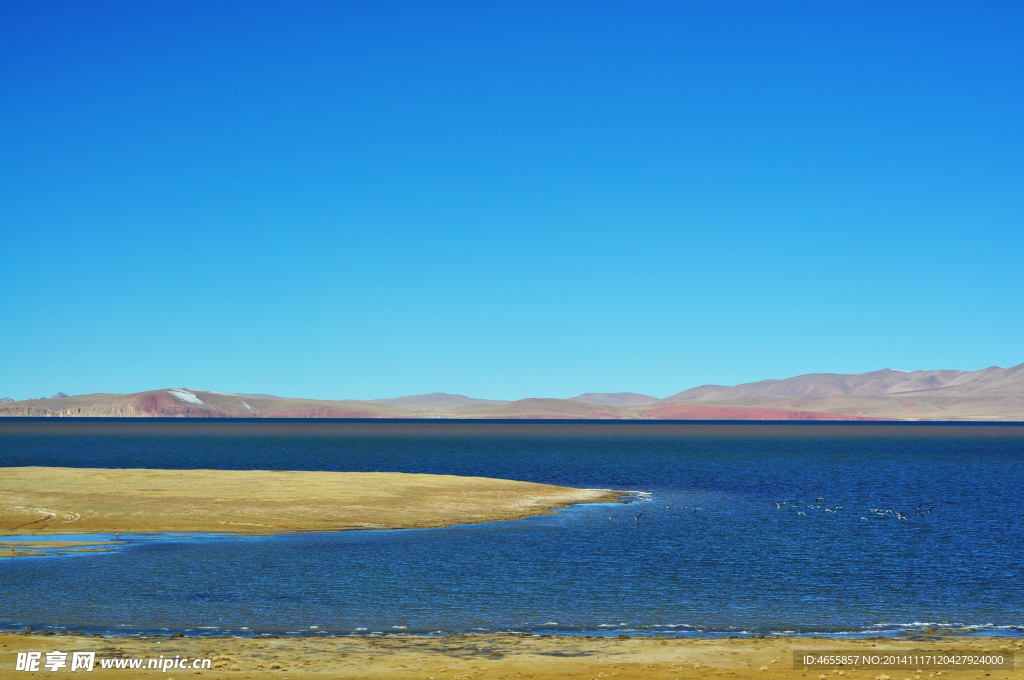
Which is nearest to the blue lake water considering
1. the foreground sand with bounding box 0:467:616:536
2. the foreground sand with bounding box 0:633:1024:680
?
the foreground sand with bounding box 0:633:1024:680

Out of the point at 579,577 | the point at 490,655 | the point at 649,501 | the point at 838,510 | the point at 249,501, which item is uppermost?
the point at 249,501

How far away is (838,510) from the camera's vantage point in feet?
184

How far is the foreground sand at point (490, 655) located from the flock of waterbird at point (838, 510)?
3095 centimetres

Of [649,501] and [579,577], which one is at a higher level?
[579,577]

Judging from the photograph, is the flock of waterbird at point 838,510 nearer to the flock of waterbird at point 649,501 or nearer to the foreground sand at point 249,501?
the flock of waterbird at point 649,501

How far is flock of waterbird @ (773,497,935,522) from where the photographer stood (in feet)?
172

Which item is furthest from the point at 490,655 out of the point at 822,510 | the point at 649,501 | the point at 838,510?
the point at 838,510

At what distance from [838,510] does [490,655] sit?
41.0m

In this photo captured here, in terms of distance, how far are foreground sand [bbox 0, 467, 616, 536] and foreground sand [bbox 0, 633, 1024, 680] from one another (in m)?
20.8

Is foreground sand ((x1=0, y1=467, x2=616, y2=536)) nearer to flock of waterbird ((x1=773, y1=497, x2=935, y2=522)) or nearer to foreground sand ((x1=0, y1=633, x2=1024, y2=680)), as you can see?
flock of waterbird ((x1=773, y1=497, x2=935, y2=522))

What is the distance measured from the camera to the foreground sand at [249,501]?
43062 millimetres

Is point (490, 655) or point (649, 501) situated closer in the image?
point (490, 655)

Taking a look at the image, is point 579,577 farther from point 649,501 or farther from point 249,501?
point 649,501

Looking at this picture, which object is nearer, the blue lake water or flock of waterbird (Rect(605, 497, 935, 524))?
the blue lake water
